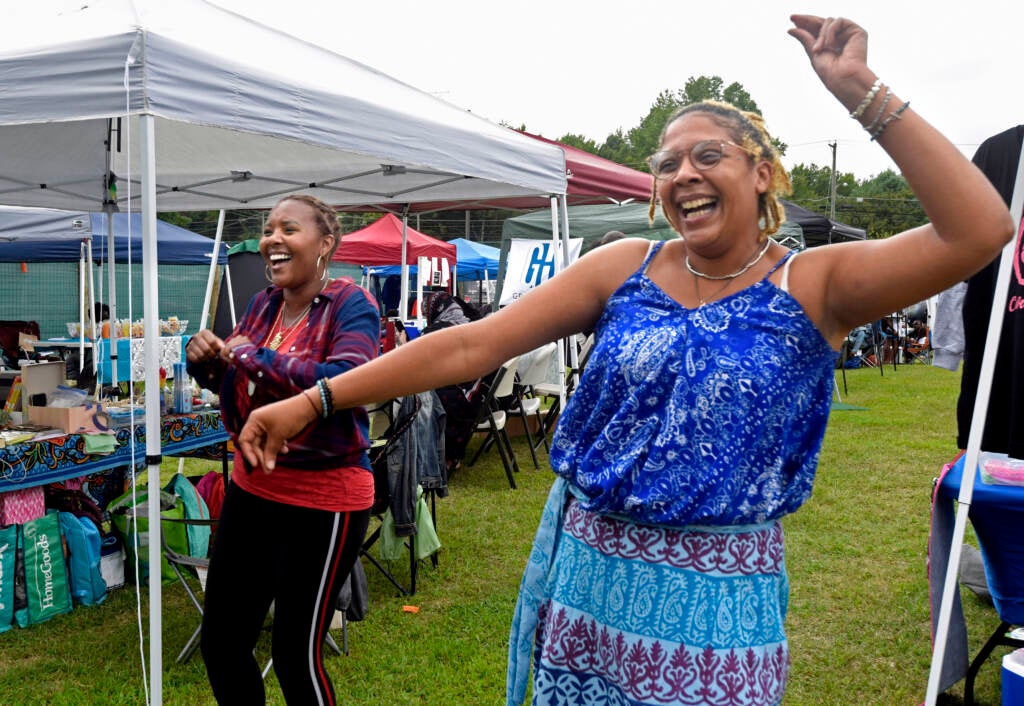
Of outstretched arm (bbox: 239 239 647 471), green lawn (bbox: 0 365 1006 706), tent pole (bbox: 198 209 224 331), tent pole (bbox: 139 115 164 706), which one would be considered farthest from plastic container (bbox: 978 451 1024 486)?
tent pole (bbox: 198 209 224 331)

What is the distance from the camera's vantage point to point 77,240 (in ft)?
42.5

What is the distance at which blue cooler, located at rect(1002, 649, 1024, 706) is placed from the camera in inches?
114

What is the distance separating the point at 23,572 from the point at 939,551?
4.32 meters

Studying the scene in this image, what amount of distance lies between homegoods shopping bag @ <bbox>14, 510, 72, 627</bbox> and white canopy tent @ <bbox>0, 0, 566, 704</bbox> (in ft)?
5.87

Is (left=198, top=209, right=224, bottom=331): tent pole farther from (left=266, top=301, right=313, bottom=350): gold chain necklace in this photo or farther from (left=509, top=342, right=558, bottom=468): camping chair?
(left=266, top=301, right=313, bottom=350): gold chain necklace

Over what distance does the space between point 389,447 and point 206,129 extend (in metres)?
2.62

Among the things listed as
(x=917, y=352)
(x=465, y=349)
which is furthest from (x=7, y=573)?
(x=917, y=352)

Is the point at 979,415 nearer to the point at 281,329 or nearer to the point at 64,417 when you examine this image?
the point at 281,329

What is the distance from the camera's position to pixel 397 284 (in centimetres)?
2227

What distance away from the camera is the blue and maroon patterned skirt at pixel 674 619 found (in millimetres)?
1428

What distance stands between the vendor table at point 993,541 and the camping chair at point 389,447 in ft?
7.62

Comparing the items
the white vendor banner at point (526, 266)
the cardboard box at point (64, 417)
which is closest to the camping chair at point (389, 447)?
the cardboard box at point (64, 417)

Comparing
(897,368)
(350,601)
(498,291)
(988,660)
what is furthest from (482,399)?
(897,368)

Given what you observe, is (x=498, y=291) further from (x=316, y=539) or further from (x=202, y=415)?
(x=316, y=539)
